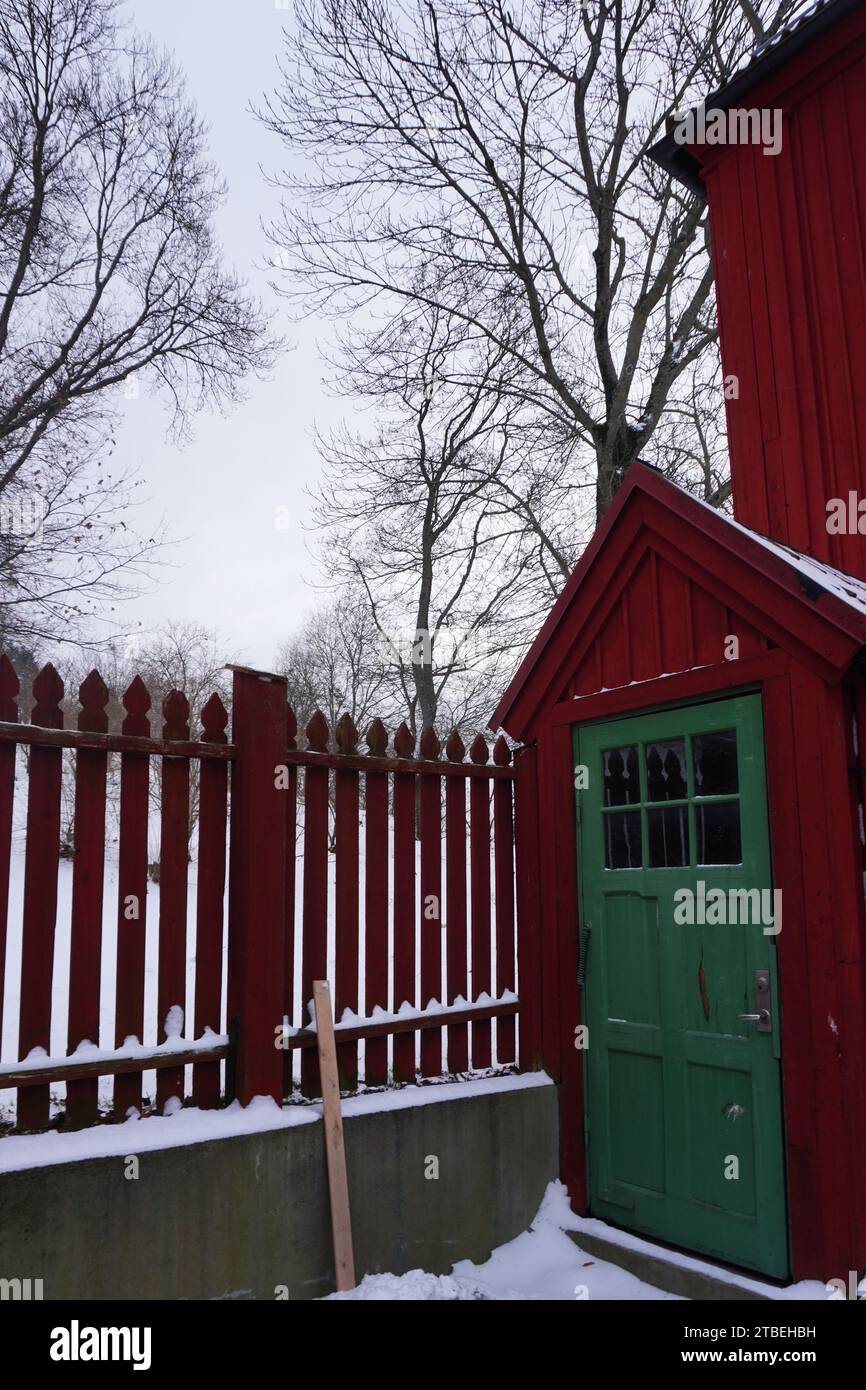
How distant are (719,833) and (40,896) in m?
3.01

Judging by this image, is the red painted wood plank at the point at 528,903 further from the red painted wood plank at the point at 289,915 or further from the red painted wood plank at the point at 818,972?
the red painted wood plank at the point at 818,972

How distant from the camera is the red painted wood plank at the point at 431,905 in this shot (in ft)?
15.5

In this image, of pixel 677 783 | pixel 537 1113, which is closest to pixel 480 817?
pixel 677 783

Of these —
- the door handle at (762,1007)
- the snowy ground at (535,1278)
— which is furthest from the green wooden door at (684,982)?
the snowy ground at (535,1278)

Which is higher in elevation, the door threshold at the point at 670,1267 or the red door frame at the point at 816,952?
the red door frame at the point at 816,952

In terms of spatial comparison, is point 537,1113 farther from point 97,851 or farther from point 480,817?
point 97,851

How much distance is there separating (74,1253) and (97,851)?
1.48 m

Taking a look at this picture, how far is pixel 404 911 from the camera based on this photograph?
15.5ft

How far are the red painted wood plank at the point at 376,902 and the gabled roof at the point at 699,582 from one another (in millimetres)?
1032

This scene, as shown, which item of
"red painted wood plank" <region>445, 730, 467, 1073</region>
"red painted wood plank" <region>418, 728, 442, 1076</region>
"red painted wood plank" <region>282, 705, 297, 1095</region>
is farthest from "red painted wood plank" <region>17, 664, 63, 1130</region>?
"red painted wood plank" <region>445, 730, 467, 1073</region>

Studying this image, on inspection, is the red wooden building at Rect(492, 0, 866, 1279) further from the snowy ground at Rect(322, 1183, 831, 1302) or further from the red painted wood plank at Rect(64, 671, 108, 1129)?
the red painted wood plank at Rect(64, 671, 108, 1129)

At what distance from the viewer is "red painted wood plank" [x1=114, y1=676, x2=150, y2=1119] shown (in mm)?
3668

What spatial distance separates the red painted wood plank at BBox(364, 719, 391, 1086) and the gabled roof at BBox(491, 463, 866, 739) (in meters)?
1.03

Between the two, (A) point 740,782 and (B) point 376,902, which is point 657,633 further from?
(B) point 376,902
